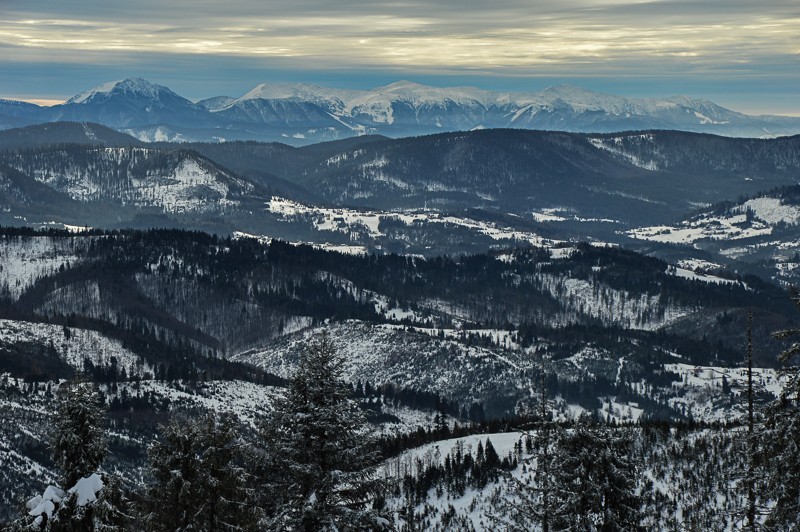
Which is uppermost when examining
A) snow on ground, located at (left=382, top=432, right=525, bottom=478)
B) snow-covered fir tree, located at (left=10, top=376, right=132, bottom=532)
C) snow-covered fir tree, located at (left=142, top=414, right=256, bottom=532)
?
snow-covered fir tree, located at (left=10, top=376, right=132, bottom=532)

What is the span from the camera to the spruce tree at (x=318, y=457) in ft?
145

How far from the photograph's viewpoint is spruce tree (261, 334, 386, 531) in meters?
44.2

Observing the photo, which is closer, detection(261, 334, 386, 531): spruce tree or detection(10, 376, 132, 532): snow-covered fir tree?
detection(10, 376, 132, 532): snow-covered fir tree

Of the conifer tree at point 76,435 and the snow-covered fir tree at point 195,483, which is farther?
the snow-covered fir tree at point 195,483

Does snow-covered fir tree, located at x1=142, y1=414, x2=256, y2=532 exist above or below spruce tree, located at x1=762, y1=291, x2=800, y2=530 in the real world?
below

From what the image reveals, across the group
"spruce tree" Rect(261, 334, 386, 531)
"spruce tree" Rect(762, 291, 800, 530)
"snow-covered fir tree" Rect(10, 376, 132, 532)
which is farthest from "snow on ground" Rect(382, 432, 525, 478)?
"spruce tree" Rect(762, 291, 800, 530)

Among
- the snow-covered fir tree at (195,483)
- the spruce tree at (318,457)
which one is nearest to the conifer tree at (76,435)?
the snow-covered fir tree at (195,483)

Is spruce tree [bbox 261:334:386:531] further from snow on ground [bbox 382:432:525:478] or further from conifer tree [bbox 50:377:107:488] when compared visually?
snow on ground [bbox 382:432:525:478]

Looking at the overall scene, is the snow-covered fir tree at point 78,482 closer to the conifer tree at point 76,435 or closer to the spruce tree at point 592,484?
the conifer tree at point 76,435

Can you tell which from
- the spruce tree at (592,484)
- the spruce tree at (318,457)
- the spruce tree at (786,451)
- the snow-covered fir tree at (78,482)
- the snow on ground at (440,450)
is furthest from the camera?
the snow on ground at (440,450)

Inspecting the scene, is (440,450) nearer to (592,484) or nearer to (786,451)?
(592,484)

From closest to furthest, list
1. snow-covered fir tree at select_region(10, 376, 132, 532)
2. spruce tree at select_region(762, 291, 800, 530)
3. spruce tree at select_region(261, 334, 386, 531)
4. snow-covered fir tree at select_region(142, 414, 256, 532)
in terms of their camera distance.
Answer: spruce tree at select_region(762, 291, 800, 530)
snow-covered fir tree at select_region(10, 376, 132, 532)
spruce tree at select_region(261, 334, 386, 531)
snow-covered fir tree at select_region(142, 414, 256, 532)

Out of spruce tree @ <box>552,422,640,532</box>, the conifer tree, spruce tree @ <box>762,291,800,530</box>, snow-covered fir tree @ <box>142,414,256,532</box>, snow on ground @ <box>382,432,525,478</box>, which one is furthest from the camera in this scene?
snow on ground @ <box>382,432,525,478</box>

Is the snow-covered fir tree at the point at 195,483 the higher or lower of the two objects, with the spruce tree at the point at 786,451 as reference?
lower
